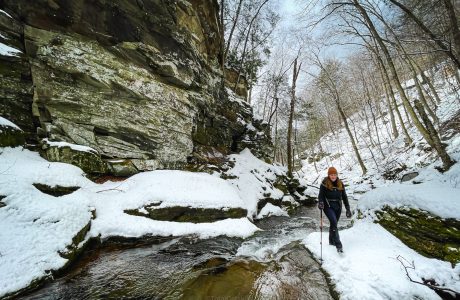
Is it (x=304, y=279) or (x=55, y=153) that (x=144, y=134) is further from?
(x=304, y=279)

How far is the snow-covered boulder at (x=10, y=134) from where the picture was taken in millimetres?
7135

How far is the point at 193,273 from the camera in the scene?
521 cm

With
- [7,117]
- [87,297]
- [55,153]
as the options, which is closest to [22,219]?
[87,297]

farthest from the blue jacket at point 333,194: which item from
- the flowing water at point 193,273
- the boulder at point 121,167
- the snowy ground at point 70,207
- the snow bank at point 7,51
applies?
the snow bank at point 7,51

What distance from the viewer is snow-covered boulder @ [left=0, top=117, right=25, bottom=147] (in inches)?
281

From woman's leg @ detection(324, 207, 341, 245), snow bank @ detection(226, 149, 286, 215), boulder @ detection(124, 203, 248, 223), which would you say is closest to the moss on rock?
boulder @ detection(124, 203, 248, 223)

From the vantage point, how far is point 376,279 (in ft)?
14.2

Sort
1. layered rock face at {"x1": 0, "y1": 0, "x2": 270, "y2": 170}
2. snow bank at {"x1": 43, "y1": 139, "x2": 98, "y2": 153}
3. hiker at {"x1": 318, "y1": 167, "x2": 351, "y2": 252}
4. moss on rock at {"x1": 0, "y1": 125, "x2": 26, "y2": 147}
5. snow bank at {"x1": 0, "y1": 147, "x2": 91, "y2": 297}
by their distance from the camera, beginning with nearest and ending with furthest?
snow bank at {"x1": 0, "y1": 147, "x2": 91, "y2": 297} → hiker at {"x1": 318, "y1": 167, "x2": 351, "y2": 252} → moss on rock at {"x1": 0, "y1": 125, "x2": 26, "y2": 147} → snow bank at {"x1": 43, "y1": 139, "x2": 98, "y2": 153} → layered rock face at {"x1": 0, "y1": 0, "x2": 270, "y2": 170}

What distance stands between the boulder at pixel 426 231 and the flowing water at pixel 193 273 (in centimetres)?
231

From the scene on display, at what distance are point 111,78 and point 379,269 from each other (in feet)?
36.3

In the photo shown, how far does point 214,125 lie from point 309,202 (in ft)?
32.0

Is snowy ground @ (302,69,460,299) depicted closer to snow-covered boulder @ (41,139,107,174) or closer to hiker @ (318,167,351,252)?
hiker @ (318,167,351,252)

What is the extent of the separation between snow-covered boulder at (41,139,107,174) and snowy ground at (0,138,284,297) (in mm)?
363

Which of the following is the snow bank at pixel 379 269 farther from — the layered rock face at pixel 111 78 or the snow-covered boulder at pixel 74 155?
the layered rock face at pixel 111 78
